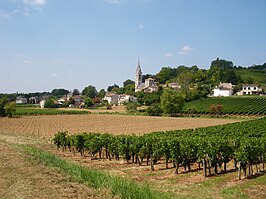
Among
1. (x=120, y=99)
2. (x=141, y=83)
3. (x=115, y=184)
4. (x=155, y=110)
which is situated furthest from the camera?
(x=141, y=83)

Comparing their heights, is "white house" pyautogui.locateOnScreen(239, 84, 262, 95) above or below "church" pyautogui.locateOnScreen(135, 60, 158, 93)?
below

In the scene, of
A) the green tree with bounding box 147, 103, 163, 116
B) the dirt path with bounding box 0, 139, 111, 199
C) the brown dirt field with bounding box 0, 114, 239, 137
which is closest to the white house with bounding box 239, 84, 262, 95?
the green tree with bounding box 147, 103, 163, 116

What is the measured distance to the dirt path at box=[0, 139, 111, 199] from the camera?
29.5 feet

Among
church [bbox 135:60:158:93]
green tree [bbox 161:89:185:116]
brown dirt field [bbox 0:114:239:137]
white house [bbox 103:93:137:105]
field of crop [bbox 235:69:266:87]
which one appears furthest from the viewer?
church [bbox 135:60:158:93]

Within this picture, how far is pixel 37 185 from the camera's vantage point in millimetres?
10000

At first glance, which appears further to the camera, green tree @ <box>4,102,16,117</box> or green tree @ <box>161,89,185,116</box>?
green tree @ <box>161,89,185,116</box>

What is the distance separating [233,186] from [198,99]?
347ft

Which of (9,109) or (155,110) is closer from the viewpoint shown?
(9,109)

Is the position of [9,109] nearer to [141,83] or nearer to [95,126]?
[95,126]

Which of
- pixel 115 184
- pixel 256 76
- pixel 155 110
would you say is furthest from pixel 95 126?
pixel 256 76

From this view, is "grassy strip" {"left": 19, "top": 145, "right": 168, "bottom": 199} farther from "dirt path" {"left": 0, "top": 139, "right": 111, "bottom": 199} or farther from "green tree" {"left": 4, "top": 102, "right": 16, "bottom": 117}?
"green tree" {"left": 4, "top": 102, "right": 16, "bottom": 117}

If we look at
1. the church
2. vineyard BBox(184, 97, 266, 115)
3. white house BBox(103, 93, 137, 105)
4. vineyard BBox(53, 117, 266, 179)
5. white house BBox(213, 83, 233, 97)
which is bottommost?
vineyard BBox(53, 117, 266, 179)

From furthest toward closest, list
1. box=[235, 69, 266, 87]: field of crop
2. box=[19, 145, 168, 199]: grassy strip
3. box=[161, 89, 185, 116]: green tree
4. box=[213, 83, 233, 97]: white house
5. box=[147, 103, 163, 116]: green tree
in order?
box=[235, 69, 266, 87]: field of crop
box=[213, 83, 233, 97]: white house
box=[147, 103, 163, 116]: green tree
box=[161, 89, 185, 116]: green tree
box=[19, 145, 168, 199]: grassy strip

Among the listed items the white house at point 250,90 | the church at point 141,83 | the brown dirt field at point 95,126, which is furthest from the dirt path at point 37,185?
the church at point 141,83
